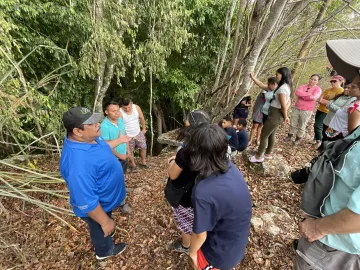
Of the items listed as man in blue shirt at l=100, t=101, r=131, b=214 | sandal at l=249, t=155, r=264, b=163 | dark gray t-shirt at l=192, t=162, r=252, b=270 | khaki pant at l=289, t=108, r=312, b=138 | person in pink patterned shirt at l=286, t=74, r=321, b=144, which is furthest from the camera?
khaki pant at l=289, t=108, r=312, b=138

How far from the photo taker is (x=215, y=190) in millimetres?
1207

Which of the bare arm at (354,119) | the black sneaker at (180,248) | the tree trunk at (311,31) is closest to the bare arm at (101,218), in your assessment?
the black sneaker at (180,248)

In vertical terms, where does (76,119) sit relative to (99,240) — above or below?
above

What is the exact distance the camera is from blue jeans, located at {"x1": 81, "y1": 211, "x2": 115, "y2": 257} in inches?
74.5

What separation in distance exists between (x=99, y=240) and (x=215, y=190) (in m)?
1.58

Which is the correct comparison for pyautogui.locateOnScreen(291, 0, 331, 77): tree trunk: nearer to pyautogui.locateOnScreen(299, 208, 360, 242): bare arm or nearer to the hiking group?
the hiking group

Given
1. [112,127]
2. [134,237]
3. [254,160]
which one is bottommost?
[134,237]

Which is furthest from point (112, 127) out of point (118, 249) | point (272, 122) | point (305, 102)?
point (305, 102)

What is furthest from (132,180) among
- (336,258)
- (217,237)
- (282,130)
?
(282,130)

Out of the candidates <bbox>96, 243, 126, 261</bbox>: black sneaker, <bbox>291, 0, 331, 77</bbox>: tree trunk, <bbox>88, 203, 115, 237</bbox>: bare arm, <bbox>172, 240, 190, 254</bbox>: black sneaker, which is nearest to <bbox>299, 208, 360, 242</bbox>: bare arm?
<bbox>172, 240, 190, 254</bbox>: black sneaker

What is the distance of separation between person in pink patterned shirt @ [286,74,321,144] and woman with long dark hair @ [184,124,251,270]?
12.1 feet

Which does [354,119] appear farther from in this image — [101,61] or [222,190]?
[101,61]

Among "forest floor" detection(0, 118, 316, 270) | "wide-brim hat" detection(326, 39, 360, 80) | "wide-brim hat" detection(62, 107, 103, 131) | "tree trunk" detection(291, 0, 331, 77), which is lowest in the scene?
"forest floor" detection(0, 118, 316, 270)

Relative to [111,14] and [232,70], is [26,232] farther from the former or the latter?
[232,70]
